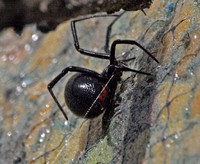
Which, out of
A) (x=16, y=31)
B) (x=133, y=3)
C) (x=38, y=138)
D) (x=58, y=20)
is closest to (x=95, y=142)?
(x=38, y=138)

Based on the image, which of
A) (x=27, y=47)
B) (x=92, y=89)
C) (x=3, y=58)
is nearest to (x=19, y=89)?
(x=27, y=47)

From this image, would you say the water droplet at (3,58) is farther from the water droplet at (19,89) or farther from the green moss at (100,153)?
the green moss at (100,153)

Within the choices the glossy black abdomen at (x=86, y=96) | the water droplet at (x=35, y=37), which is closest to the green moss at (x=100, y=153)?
the glossy black abdomen at (x=86, y=96)

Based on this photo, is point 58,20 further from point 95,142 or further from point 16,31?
point 95,142

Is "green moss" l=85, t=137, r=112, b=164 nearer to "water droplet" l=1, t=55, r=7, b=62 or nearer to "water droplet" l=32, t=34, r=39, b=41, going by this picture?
"water droplet" l=32, t=34, r=39, b=41

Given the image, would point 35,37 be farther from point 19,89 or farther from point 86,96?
point 86,96

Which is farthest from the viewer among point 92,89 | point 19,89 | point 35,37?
point 35,37

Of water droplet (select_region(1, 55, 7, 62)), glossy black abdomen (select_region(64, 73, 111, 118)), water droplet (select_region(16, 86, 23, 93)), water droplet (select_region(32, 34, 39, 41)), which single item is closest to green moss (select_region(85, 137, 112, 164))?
glossy black abdomen (select_region(64, 73, 111, 118))

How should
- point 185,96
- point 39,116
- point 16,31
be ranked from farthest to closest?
point 16,31 → point 39,116 → point 185,96
